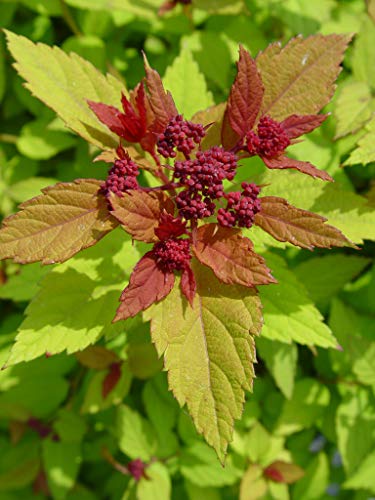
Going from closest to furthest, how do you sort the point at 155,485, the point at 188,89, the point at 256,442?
the point at 188,89
the point at 155,485
the point at 256,442

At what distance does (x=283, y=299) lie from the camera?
1578mm

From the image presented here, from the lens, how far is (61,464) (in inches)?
86.3

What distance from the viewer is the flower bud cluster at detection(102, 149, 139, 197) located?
1.22 meters

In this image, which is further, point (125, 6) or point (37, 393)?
point (37, 393)

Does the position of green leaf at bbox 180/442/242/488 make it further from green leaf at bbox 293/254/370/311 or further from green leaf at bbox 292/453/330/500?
green leaf at bbox 293/254/370/311

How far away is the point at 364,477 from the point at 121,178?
5.23 feet

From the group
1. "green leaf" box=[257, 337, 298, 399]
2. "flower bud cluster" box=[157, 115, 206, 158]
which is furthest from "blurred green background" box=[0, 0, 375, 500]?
"flower bud cluster" box=[157, 115, 206, 158]

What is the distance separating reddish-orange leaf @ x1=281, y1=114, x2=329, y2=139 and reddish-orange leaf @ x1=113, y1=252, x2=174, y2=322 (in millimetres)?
500

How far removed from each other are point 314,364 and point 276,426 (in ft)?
1.11

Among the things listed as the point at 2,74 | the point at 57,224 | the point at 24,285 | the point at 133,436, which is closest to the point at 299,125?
the point at 57,224

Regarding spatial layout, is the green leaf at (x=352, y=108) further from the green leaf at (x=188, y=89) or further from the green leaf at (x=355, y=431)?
the green leaf at (x=355, y=431)

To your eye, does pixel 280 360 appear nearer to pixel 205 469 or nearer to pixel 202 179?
pixel 205 469

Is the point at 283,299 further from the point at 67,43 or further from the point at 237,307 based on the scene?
the point at 67,43

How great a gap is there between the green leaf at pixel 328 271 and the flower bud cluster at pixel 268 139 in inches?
34.6
